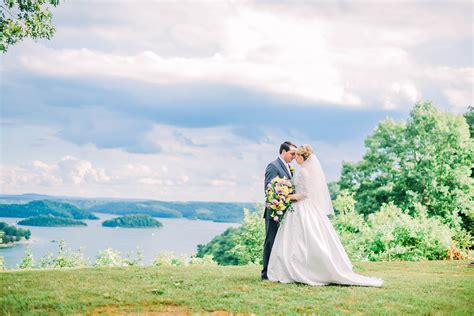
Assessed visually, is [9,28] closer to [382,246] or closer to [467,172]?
[382,246]

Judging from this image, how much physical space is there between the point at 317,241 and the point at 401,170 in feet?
80.5

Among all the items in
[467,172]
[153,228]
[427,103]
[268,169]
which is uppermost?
[427,103]

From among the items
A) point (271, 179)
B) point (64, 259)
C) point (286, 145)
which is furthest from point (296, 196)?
point (64, 259)

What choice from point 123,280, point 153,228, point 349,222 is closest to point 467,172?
point 349,222

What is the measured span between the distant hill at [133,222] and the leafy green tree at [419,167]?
1680 centimetres

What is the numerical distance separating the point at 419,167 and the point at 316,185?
24093 millimetres

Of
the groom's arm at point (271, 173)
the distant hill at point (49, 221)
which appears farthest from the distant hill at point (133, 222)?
the groom's arm at point (271, 173)

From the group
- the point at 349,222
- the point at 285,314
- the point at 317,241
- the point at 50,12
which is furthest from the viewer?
the point at 349,222

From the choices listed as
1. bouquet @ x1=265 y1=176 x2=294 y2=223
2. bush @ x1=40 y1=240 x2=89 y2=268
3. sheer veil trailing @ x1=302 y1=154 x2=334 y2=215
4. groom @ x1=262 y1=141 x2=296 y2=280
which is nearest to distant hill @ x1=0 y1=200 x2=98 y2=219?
bush @ x1=40 y1=240 x2=89 y2=268

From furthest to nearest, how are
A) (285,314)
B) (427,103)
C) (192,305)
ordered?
1. (427,103)
2. (192,305)
3. (285,314)

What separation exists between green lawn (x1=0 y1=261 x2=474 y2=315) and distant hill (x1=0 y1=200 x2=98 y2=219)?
92.2ft

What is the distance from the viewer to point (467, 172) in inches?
1261

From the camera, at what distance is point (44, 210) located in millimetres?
40469

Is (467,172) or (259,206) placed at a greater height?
(467,172)
